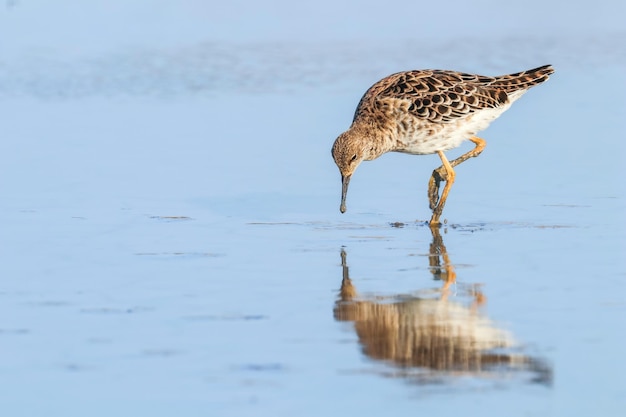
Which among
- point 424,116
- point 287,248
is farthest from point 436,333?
point 424,116

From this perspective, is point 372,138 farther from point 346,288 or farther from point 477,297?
point 477,297

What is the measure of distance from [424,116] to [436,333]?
4.58m

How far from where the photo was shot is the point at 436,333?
24.8 ft

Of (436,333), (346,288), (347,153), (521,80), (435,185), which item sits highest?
(521,80)

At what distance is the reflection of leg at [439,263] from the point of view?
8883 millimetres

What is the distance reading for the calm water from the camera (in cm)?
660

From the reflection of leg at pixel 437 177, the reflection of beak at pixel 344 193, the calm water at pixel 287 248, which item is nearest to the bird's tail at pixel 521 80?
the reflection of leg at pixel 437 177

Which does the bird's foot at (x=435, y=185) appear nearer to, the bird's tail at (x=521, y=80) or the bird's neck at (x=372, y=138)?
the bird's neck at (x=372, y=138)

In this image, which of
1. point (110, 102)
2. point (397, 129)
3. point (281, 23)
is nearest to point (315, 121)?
point (110, 102)

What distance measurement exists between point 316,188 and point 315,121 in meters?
3.37

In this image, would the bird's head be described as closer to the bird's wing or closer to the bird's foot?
the bird's wing

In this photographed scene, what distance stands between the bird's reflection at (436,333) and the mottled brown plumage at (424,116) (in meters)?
2.85

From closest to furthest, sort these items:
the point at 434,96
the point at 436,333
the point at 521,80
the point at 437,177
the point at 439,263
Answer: the point at 436,333 < the point at 439,263 < the point at 434,96 < the point at 437,177 < the point at 521,80

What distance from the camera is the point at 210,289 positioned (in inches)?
339
